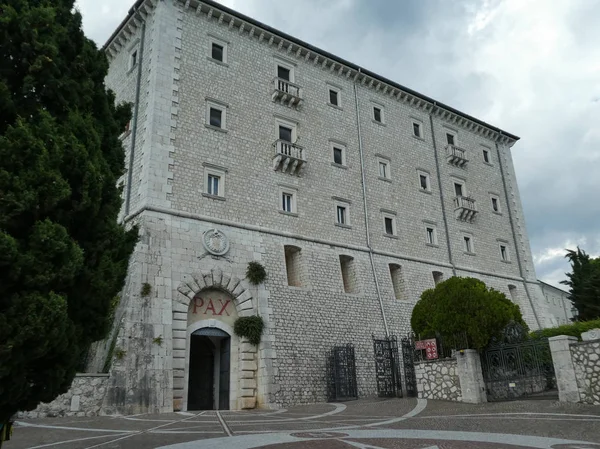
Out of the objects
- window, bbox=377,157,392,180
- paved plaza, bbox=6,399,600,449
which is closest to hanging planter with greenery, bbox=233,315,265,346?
paved plaza, bbox=6,399,600,449

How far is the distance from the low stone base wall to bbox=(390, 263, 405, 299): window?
1539cm

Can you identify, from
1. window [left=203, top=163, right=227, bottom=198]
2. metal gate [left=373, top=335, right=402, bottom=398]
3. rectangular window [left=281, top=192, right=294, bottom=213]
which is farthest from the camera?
rectangular window [left=281, top=192, right=294, bottom=213]

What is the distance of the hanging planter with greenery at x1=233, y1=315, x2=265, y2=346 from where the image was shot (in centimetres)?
1894

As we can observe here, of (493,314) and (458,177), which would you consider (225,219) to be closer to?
(493,314)

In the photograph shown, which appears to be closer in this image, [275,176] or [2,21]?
[2,21]

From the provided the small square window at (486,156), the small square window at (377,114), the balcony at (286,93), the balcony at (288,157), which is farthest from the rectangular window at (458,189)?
the balcony at (288,157)

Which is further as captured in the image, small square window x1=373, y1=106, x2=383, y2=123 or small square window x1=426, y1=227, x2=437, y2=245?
small square window x1=373, y1=106, x2=383, y2=123

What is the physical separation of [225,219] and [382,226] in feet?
31.0

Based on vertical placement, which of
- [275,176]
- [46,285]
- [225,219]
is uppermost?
[275,176]

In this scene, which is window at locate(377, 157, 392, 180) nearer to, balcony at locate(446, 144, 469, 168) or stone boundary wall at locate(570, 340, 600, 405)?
balcony at locate(446, 144, 469, 168)

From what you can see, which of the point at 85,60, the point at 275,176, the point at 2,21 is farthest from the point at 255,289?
the point at 2,21

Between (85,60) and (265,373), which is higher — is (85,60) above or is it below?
above

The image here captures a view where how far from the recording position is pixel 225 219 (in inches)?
820

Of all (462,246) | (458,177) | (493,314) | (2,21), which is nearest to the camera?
(2,21)
